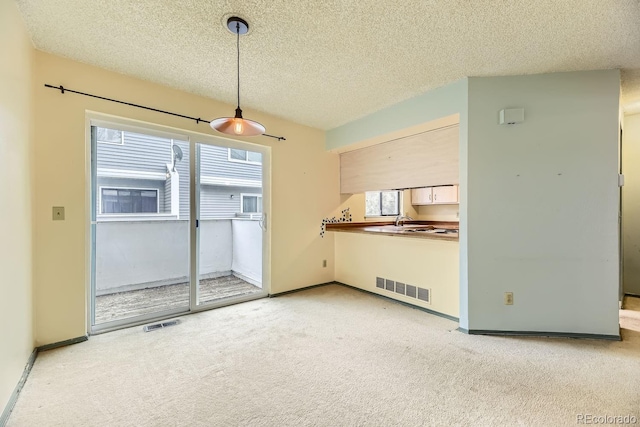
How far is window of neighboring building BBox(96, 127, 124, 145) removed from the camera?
279 centimetres

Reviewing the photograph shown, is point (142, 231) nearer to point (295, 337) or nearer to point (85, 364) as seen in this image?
point (85, 364)

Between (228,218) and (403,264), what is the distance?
325cm

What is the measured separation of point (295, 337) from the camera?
98.0 inches

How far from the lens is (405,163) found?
3.44 meters

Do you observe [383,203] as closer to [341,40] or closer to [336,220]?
[336,220]

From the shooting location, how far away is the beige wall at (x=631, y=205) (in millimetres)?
3537

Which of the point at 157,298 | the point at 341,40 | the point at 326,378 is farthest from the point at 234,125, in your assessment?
the point at 157,298

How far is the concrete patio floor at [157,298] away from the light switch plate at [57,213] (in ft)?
3.61

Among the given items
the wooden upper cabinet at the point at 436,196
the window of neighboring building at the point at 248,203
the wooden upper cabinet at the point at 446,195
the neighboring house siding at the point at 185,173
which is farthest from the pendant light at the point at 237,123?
the wooden upper cabinet at the point at 446,195

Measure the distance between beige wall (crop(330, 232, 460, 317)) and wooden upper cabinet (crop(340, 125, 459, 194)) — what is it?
0.74m

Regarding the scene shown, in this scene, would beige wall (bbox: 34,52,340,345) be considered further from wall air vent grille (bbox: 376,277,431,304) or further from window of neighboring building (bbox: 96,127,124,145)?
wall air vent grille (bbox: 376,277,431,304)

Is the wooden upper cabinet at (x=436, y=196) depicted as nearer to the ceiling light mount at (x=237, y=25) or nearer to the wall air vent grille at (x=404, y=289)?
the wall air vent grille at (x=404, y=289)

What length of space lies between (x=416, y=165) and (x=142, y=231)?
3.96 meters

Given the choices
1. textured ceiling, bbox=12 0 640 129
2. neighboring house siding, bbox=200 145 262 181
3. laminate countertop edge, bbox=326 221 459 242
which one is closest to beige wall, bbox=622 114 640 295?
textured ceiling, bbox=12 0 640 129
